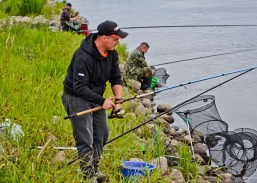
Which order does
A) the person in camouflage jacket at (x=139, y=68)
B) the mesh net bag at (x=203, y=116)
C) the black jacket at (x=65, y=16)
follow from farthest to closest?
the black jacket at (x=65, y=16)
the person in camouflage jacket at (x=139, y=68)
the mesh net bag at (x=203, y=116)

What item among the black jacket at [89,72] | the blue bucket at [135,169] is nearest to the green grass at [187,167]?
the blue bucket at [135,169]

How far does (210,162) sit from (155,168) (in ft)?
6.42

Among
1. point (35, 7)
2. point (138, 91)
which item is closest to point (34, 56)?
point (138, 91)

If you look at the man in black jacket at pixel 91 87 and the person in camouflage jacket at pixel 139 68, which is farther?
the person in camouflage jacket at pixel 139 68

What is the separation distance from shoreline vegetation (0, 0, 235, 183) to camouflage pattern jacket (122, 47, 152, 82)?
1.57 metres

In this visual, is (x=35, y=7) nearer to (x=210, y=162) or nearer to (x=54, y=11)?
(x=54, y=11)

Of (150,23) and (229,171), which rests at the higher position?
(150,23)

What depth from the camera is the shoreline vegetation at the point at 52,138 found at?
10.3ft

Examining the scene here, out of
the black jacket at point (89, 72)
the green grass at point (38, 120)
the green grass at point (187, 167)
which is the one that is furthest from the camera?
the green grass at point (187, 167)

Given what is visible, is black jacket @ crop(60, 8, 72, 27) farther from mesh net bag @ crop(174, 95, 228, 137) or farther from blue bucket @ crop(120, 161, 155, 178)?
blue bucket @ crop(120, 161, 155, 178)

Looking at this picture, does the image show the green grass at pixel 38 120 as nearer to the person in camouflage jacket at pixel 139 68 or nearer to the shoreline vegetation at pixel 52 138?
the shoreline vegetation at pixel 52 138

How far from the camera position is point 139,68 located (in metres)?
8.61

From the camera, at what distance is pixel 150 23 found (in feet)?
63.3

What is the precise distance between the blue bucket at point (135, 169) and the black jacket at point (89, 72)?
2.10ft
